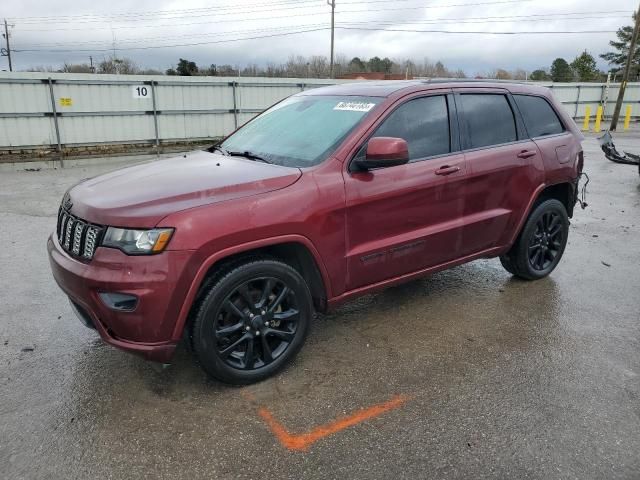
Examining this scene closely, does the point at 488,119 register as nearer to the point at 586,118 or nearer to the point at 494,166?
the point at 494,166

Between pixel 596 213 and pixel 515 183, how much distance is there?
4348 mm

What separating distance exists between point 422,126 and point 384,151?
771mm

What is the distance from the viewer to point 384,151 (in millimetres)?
3182

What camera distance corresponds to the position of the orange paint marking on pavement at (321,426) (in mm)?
2678

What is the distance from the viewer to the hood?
2738 millimetres

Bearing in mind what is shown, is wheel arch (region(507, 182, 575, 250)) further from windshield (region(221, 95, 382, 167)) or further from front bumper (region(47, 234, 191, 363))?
front bumper (region(47, 234, 191, 363))

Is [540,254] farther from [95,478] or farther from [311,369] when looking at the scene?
[95,478]

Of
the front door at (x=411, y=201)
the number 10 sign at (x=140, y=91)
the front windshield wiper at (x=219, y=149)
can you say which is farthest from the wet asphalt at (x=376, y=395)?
the number 10 sign at (x=140, y=91)

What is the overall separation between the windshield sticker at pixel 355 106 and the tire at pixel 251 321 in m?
1.28

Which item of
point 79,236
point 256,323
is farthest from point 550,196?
point 79,236

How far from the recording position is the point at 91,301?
278 cm

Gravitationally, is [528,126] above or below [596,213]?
above

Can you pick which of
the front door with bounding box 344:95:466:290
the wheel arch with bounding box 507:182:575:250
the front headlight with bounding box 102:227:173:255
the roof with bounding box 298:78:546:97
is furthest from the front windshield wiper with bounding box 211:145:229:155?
the wheel arch with bounding box 507:182:575:250

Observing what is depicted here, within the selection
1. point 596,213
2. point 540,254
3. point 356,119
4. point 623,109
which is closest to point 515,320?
point 540,254
